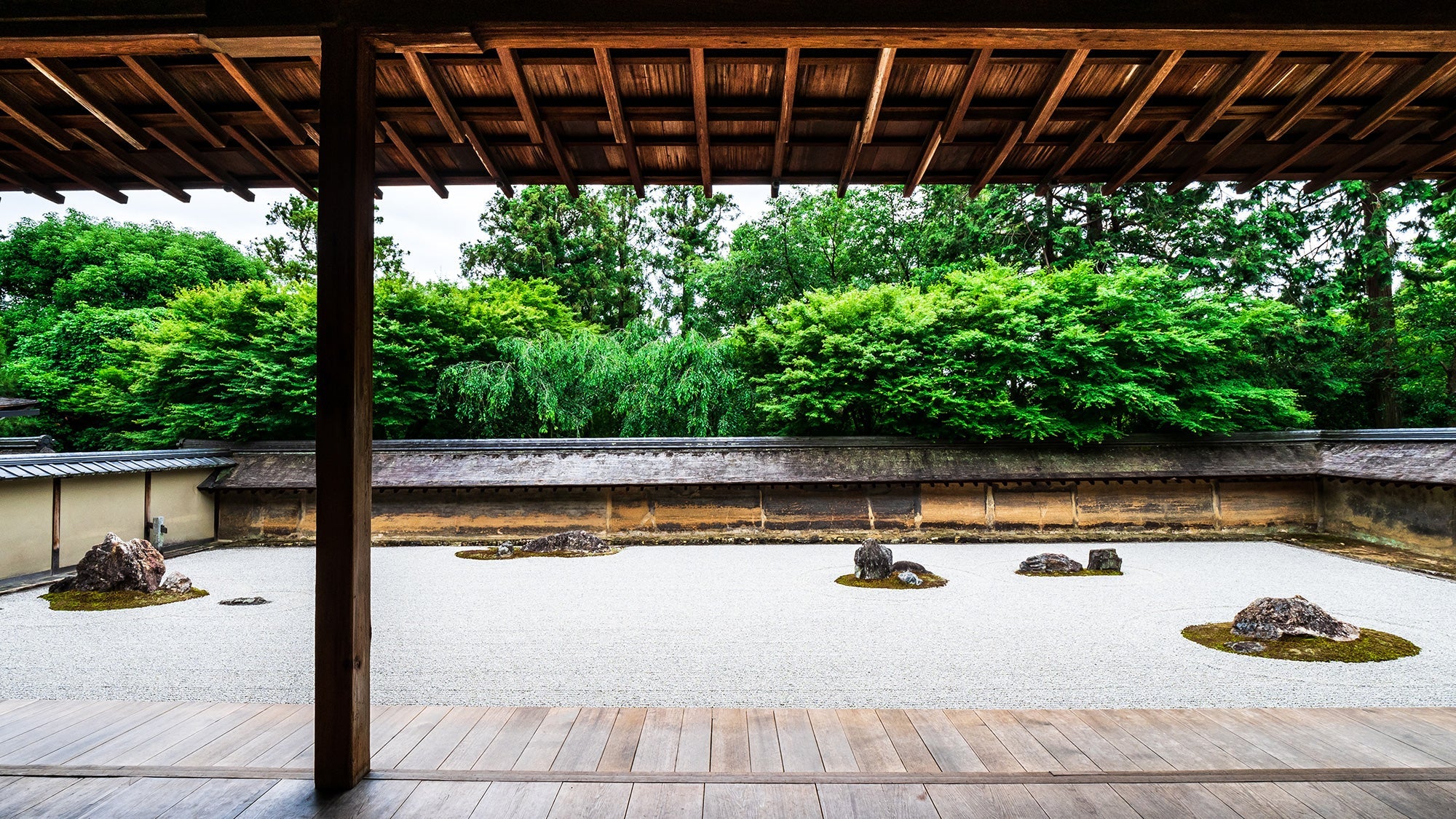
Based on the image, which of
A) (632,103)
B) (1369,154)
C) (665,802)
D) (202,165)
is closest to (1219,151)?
(1369,154)

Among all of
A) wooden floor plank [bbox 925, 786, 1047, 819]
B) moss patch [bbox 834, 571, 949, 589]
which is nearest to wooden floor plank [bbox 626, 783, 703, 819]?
wooden floor plank [bbox 925, 786, 1047, 819]

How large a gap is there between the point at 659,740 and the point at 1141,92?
9.44 ft

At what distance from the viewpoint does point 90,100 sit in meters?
2.49

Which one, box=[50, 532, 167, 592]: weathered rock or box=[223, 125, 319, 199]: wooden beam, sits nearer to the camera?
box=[223, 125, 319, 199]: wooden beam

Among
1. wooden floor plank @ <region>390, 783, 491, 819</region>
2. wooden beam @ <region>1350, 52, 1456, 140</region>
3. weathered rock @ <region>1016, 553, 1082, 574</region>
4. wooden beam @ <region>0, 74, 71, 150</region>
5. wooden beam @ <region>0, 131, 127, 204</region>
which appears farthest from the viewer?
weathered rock @ <region>1016, 553, 1082, 574</region>

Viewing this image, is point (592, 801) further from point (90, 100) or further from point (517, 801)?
point (90, 100)

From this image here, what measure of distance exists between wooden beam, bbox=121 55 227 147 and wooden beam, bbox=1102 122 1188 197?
3566mm

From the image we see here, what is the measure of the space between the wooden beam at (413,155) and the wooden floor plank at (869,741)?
285cm

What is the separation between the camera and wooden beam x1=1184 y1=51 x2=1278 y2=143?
2.26 metres

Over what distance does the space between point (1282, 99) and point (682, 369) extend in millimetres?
10100

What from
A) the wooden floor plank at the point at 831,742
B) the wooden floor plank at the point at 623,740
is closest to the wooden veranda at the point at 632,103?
the wooden floor plank at the point at 623,740

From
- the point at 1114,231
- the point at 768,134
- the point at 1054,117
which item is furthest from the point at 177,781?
the point at 1114,231

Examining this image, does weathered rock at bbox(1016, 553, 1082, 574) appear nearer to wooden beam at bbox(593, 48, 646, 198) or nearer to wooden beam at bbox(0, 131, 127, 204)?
wooden beam at bbox(593, 48, 646, 198)

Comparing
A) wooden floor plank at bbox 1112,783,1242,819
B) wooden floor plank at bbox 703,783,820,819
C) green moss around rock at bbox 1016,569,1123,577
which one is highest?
wooden floor plank at bbox 703,783,820,819
